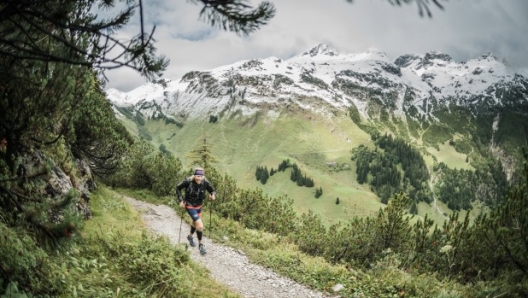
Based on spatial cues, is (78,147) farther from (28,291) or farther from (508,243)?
(508,243)

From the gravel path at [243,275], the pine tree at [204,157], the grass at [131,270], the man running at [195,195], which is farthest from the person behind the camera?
the pine tree at [204,157]

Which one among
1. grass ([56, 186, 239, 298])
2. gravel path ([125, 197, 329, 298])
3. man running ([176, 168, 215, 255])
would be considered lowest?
gravel path ([125, 197, 329, 298])

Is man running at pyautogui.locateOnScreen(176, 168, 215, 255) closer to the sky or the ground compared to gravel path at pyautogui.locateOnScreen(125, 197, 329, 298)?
closer to the sky

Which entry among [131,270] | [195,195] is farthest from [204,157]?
[131,270]

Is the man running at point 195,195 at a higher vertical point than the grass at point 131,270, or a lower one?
higher

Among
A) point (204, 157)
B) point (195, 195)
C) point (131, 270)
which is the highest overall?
point (204, 157)

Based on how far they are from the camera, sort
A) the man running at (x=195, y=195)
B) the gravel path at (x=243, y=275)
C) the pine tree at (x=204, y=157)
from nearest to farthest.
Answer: the gravel path at (x=243, y=275) → the man running at (x=195, y=195) → the pine tree at (x=204, y=157)

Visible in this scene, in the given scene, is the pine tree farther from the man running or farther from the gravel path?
the man running

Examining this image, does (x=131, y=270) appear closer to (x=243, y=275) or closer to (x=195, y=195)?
(x=195, y=195)

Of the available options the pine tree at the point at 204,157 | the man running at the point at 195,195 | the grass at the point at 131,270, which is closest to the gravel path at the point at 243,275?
the man running at the point at 195,195

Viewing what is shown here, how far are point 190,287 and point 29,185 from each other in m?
4.30

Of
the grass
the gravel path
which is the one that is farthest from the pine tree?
the grass

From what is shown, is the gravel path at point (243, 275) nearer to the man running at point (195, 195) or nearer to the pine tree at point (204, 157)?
the man running at point (195, 195)

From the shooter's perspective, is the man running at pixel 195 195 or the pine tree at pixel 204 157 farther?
the pine tree at pixel 204 157
